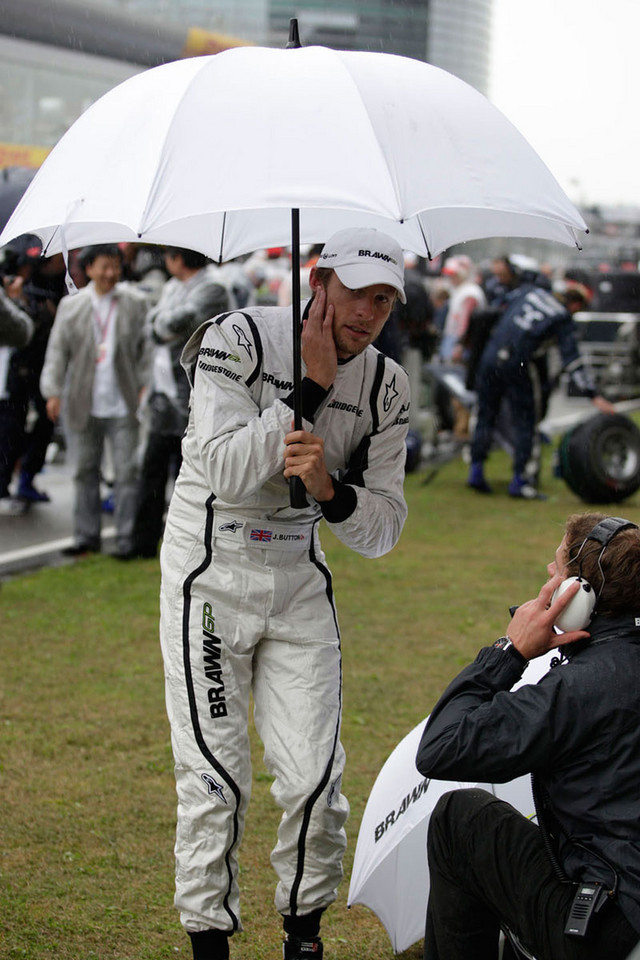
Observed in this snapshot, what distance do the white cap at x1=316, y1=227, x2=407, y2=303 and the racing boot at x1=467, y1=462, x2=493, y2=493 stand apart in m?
9.01

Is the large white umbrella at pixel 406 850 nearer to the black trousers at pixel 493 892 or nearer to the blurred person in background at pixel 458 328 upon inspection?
the black trousers at pixel 493 892

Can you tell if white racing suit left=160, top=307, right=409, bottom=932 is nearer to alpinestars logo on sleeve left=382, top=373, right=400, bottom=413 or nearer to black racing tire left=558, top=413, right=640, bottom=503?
alpinestars logo on sleeve left=382, top=373, right=400, bottom=413

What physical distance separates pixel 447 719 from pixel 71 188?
1.60m

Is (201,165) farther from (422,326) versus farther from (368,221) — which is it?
(422,326)

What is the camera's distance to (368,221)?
3.64 m

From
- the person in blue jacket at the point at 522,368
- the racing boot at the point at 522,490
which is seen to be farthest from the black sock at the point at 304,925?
the racing boot at the point at 522,490

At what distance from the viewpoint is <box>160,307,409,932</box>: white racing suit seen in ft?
10.1

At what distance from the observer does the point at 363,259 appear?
3018 millimetres

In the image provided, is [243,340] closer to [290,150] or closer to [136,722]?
[290,150]

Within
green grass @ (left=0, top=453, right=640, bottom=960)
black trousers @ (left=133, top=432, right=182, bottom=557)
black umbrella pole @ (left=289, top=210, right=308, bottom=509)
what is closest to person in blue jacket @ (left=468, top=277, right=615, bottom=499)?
green grass @ (left=0, top=453, right=640, bottom=960)

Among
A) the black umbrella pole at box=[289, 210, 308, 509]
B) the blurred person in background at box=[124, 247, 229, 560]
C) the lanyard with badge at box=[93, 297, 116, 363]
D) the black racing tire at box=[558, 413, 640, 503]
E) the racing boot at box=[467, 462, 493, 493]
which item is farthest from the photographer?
the racing boot at box=[467, 462, 493, 493]

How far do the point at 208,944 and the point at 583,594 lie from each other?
1407 mm

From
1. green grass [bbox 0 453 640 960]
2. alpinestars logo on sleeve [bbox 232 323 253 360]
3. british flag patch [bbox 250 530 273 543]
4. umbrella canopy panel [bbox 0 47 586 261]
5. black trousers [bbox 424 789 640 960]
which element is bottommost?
green grass [bbox 0 453 640 960]

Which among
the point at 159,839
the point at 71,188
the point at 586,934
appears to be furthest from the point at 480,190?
the point at 159,839
